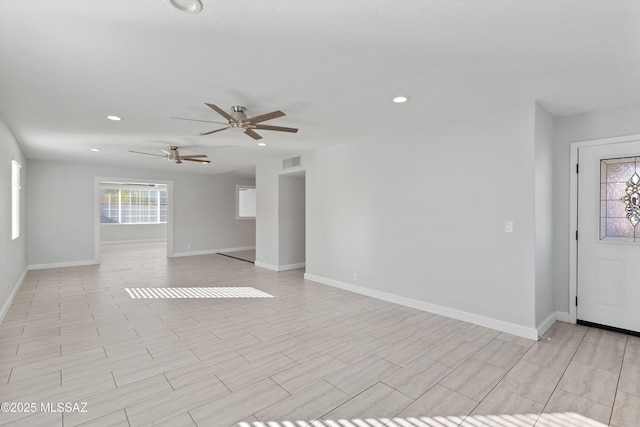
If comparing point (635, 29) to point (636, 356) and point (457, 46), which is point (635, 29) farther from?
point (636, 356)

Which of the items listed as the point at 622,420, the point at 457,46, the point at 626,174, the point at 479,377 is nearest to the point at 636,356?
the point at 622,420

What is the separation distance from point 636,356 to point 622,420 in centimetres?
127

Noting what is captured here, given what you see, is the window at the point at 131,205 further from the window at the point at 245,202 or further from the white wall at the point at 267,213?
the white wall at the point at 267,213

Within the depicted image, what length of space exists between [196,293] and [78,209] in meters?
4.67

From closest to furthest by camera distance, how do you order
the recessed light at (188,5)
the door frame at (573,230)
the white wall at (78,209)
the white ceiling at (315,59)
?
1. the recessed light at (188,5)
2. the white ceiling at (315,59)
3. the door frame at (573,230)
4. the white wall at (78,209)

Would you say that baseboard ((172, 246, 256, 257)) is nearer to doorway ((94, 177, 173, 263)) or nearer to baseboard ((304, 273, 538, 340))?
doorway ((94, 177, 173, 263))

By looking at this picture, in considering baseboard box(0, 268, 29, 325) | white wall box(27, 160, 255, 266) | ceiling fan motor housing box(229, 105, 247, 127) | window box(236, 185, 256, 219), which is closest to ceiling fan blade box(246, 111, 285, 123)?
ceiling fan motor housing box(229, 105, 247, 127)

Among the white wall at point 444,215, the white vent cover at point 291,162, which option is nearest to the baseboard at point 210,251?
the white vent cover at point 291,162

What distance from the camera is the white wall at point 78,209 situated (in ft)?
23.4

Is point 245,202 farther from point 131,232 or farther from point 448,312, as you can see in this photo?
point 448,312

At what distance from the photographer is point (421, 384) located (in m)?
2.46

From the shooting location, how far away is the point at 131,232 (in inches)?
489

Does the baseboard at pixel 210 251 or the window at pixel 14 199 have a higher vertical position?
the window at pixel 14 199

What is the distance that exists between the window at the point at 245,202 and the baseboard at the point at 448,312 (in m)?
5.71
